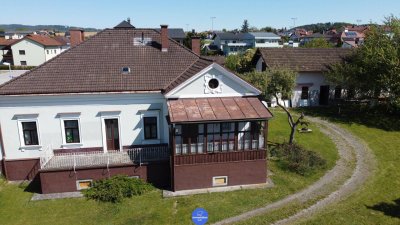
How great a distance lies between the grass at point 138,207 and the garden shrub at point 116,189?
A: 0.36m

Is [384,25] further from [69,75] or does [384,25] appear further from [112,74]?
[69,75]

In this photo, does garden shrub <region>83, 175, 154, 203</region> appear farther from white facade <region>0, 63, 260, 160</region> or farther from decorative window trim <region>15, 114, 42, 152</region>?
decorative window trim <region>15, 114, 42, 152</region>

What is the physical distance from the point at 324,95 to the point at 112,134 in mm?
22790

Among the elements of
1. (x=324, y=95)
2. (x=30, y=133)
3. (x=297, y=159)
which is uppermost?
(x=324, y=95)

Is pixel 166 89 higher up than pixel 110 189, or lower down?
higher up

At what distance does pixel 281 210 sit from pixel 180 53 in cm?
1144

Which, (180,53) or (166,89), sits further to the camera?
(180,53)

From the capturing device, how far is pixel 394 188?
17000 mm

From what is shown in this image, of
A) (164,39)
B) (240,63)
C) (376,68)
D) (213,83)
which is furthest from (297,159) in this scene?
(240,63)

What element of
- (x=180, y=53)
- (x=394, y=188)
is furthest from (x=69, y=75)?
(x=394, y=188)

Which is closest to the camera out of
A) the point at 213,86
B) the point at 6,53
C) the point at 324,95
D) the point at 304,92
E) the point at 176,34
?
the point at 213,86

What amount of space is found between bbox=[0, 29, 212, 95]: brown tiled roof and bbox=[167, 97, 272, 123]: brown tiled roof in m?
1.69

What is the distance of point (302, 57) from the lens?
3356cm

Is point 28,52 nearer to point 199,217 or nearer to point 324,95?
point 324,95
